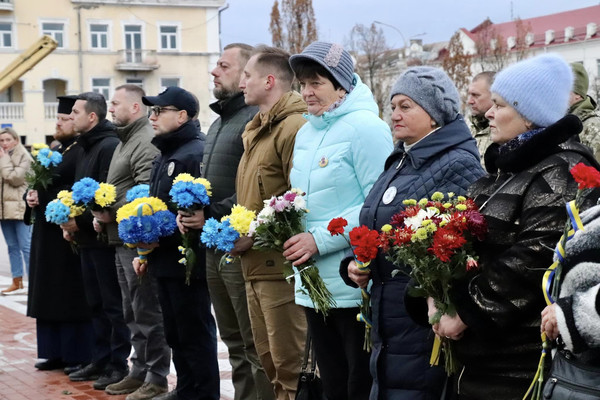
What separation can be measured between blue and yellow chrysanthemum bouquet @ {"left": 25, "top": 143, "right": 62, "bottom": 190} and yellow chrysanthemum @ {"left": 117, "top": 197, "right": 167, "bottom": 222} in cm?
227

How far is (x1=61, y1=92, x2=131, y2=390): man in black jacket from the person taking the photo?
830 centimetres

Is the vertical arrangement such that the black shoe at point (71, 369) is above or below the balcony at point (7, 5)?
below

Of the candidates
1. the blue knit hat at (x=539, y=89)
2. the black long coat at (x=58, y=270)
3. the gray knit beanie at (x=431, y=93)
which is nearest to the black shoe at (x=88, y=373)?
the black long coat at (x=58, y=270)

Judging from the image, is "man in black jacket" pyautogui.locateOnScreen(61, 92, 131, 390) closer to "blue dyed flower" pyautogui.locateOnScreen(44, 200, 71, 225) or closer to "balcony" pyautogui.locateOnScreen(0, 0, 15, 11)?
"blue dyed flower" pyautogui.locateOnScreen(44, 200, 71, 225)

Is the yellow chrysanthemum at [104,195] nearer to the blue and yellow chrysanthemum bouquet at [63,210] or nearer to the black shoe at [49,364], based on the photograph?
the blue and yellow chrysanthemum bouquet at [63,210]

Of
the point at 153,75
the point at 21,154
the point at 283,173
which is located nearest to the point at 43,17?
the point at 153,75

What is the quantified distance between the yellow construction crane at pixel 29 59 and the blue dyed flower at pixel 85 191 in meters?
8.68

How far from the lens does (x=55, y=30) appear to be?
186 feet

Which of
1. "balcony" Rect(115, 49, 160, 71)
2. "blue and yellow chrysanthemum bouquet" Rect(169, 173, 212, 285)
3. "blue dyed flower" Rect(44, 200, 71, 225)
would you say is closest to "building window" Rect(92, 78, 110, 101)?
"balcony" Rect(115, 49, 160, 71)

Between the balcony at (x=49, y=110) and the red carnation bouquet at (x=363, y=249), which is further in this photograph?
the balcony at (x=49, y=110)

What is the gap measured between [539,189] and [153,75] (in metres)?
57.4

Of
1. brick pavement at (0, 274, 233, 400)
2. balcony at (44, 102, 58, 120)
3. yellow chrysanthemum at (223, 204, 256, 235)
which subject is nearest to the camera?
yellow chrysanthemum at (223, 204, 256, 235)

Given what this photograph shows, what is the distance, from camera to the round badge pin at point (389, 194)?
15.3 ft

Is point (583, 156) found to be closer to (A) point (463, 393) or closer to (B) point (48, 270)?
(A) point (463, 393)
